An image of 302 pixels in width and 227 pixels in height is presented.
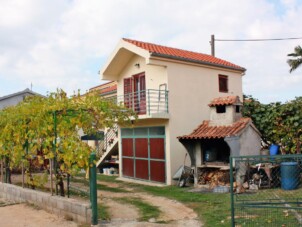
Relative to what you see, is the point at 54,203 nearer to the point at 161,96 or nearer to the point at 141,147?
the point at 161,96

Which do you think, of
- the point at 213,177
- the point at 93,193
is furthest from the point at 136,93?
the point at 93,193

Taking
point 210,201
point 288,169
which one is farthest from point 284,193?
point 210,201

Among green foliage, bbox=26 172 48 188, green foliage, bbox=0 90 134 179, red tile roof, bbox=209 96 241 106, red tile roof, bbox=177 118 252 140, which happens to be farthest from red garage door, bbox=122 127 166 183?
green foliage, bbox=26 172 48 188

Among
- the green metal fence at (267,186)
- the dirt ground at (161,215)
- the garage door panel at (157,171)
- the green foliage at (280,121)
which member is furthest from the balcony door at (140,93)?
the green metal fence at (267,186)

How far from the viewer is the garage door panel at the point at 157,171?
1488cm

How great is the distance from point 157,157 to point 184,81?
352 cm

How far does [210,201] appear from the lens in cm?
1047

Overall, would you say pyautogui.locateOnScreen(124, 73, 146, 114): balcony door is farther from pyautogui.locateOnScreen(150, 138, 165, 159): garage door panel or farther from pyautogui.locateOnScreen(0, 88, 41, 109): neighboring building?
pyautogui.locateOnScreen(0, 88, 41, 109): neighboring building

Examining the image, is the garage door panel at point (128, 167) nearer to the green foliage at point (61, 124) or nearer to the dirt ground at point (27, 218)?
the green foliage at point (61, 124)

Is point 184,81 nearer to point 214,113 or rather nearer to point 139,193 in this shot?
point 214,113

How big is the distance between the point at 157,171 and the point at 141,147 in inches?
61.7

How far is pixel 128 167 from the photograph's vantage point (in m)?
A: 17.2

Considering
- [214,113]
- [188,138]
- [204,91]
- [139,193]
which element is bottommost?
[139,193]

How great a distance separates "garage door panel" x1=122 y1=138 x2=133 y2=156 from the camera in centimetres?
1697
